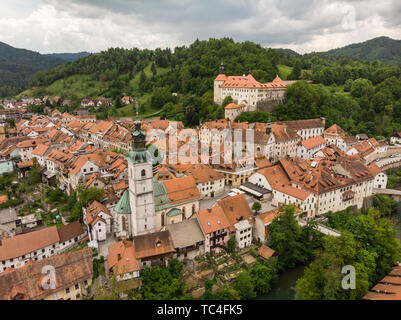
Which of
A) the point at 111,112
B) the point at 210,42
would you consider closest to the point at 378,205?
the point at 111,112

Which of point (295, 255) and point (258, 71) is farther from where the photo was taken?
point (258, 71)

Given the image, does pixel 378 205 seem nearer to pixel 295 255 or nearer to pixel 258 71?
pixel 295 255

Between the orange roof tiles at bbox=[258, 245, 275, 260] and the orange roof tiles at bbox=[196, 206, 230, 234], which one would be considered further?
the orange roof tiles at bbox=[196, 206, 230, 234]

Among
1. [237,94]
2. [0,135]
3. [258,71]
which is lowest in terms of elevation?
[0,135]

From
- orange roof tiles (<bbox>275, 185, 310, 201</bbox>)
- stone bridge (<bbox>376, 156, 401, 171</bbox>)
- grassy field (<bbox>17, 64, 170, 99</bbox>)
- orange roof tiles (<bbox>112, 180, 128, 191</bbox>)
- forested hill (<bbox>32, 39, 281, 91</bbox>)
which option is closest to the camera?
orange roof tiles (<bbox>275, 185, 310, 201</bbox>)

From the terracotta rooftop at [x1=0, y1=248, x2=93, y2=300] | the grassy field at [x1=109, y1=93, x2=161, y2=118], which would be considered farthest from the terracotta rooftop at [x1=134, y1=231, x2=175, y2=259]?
the grassy field at [x1=109, y1=93, x2=161, y2=118]

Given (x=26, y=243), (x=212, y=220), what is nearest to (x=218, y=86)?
(x=212, y=220)

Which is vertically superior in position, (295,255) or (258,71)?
(258,71)

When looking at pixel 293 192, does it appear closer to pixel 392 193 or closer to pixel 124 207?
pixel 392 193

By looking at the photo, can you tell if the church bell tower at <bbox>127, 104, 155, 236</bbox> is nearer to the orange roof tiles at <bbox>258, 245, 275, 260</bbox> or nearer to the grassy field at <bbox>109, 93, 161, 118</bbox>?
the orange roof tiles at <bbox>258, 245, 275, 260</bbox>

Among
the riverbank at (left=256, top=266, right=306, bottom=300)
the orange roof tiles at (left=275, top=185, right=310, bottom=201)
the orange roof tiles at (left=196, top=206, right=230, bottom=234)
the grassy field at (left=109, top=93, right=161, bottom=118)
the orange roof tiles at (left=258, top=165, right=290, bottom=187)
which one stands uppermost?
the grassy field at (left=109, top=93, right=161, bottom=118)
